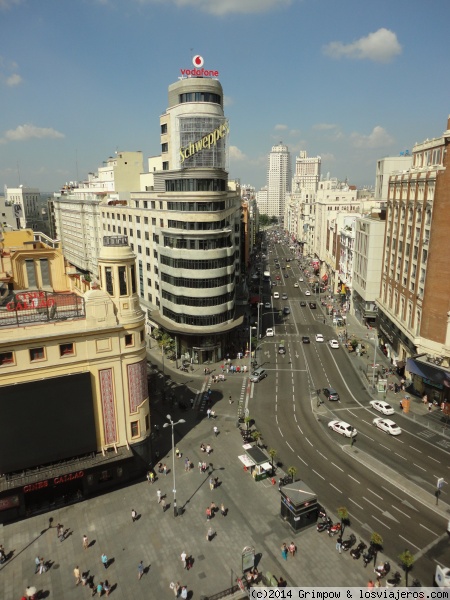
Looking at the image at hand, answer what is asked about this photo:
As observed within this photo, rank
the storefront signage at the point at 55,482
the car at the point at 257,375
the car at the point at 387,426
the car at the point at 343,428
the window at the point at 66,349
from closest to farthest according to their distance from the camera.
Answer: the storefront signage at the point at 55,482 < the window at the point at 66,349 < the car at the point at 343,428 < the car at the point at 387,426 < the car at the point at 257,375

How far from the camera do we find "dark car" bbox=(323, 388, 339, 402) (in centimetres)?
6433

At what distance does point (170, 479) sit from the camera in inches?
1821

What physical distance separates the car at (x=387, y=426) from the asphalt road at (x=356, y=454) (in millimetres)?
795

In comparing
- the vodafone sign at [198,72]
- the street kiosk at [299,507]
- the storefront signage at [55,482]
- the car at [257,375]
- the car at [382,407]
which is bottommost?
the car at [257,375]

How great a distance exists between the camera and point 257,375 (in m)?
73.2

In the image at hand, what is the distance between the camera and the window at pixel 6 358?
1516 inches

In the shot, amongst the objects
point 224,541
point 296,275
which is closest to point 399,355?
point 224,541

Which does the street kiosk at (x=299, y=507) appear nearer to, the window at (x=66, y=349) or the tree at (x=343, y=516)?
the tree at (x=343, y=516)

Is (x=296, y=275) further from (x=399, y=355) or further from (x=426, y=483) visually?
(x=426, y=483)

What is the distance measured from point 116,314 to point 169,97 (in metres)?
66.2

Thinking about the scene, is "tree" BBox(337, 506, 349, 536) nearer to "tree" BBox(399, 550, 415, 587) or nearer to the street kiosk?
the street kiosk

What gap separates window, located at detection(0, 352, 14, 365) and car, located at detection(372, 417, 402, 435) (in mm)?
45186

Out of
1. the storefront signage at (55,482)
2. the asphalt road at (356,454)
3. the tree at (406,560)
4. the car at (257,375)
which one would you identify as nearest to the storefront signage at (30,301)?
the storefront signage at (55,482)

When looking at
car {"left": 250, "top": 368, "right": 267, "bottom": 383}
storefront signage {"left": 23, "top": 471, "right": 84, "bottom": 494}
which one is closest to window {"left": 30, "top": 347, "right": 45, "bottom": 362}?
storefront signage {"left": 23, "top": 471, "right": 84, "bottom": 494}
